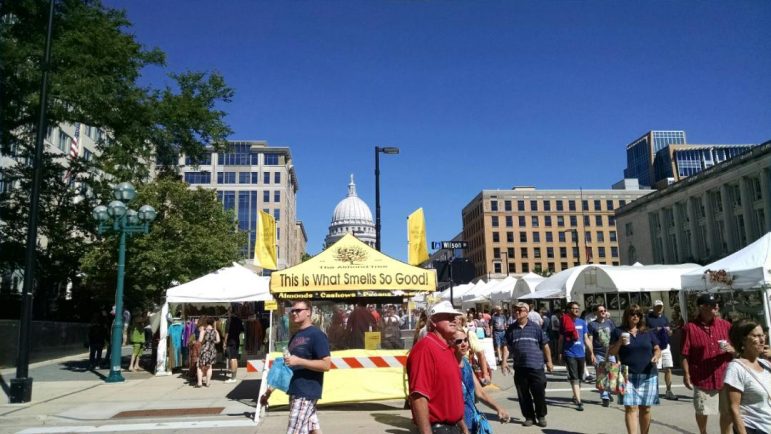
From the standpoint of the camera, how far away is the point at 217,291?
52.4ft

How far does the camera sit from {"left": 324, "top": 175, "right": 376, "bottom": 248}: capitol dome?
168m

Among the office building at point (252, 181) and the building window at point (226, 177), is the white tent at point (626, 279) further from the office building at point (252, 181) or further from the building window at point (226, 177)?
the building window at point (226, 177)

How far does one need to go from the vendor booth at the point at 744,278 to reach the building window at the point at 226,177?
91.8 metres

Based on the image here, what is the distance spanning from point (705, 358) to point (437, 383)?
14.4 ft

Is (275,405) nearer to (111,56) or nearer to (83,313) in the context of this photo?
(111,56)

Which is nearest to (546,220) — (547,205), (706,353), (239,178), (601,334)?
(547,205)

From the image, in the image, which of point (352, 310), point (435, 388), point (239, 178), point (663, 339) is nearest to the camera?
point (435, 388)

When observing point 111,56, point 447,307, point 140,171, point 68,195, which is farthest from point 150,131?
point 447,307

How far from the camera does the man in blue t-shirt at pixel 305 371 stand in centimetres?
532

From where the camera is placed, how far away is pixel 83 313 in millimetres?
31312

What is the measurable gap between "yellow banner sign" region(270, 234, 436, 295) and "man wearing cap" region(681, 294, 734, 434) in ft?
17.0

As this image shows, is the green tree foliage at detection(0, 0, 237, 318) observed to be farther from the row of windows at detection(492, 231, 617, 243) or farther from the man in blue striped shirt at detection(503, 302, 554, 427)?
the row of windows at detection(492, 231, 617, 243)

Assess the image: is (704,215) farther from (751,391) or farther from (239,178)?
(239,178)

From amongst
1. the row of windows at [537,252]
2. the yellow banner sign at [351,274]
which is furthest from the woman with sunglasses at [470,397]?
the row of windows at [537,252]
